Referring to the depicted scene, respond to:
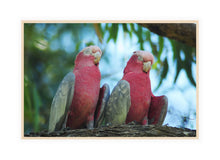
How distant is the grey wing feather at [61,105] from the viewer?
250cm

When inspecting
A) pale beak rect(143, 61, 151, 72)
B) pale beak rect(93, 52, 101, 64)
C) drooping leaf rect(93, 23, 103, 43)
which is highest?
drooping leaf rect(93, 23, 103, 43)

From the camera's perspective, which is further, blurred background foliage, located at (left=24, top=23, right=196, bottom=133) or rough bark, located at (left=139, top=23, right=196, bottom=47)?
rough bark, located at (left=139, top=23, right=196, bottom=47)

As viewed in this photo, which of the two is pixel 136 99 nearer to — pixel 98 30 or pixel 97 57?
pixel 97 57

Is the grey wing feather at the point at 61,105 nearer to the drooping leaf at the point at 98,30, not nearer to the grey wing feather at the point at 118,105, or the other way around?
the grey wing feather at the point at 118,105

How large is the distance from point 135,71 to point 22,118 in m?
0.95

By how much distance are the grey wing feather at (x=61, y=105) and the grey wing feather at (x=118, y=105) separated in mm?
303

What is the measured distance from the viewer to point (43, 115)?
9.27 feet

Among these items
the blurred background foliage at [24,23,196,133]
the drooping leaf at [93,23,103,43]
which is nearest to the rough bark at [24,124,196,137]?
the blurred background foliage at [24,23,196,133]

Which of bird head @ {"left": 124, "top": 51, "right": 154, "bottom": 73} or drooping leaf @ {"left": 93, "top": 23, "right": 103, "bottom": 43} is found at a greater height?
drooping leaf @ {"left": 93, "top": 23, "right": 103, "bottom": 43}

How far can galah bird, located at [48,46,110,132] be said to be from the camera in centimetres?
252

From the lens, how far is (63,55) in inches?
118

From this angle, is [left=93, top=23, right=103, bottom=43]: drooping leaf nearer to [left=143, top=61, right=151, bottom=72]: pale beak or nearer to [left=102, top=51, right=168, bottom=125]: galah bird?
[left=102, top=51, right=168, bottom=125]: galah bird

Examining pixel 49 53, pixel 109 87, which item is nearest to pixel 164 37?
pixel 109 87

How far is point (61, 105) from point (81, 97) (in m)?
0.17
